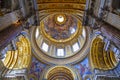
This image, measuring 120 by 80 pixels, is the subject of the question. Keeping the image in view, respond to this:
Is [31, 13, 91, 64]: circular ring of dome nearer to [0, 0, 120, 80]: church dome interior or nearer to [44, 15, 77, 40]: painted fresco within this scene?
[0, 0, 120, 80]: church dome interior

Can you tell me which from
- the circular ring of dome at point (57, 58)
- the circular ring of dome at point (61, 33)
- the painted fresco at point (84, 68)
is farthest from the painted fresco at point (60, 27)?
the painted fresco at point (84, 68)

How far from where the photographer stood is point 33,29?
745 inches

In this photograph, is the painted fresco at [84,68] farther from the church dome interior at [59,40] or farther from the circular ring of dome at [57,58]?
the circular ring of dome at [57,58]

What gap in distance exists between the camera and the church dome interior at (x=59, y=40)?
10.2 meters

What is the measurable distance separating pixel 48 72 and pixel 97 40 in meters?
5.84

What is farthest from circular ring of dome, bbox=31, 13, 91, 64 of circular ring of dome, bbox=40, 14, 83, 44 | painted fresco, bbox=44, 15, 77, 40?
painted fresco, bbox=44, 15, 77, 40

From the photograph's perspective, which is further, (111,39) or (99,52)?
(99,52)

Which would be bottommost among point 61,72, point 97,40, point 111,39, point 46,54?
point 61,72

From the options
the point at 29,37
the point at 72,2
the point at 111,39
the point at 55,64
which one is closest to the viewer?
the point at 111,39

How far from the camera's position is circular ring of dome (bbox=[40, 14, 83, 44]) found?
2331 centimetres

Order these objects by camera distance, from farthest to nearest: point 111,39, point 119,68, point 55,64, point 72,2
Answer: point 55,64, point 119,68, point 72,2, point 111,39

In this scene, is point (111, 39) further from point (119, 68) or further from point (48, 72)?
point (48, 72)

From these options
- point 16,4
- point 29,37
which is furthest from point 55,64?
point 16,4

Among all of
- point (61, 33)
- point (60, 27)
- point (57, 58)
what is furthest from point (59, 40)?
point (57, 58)
